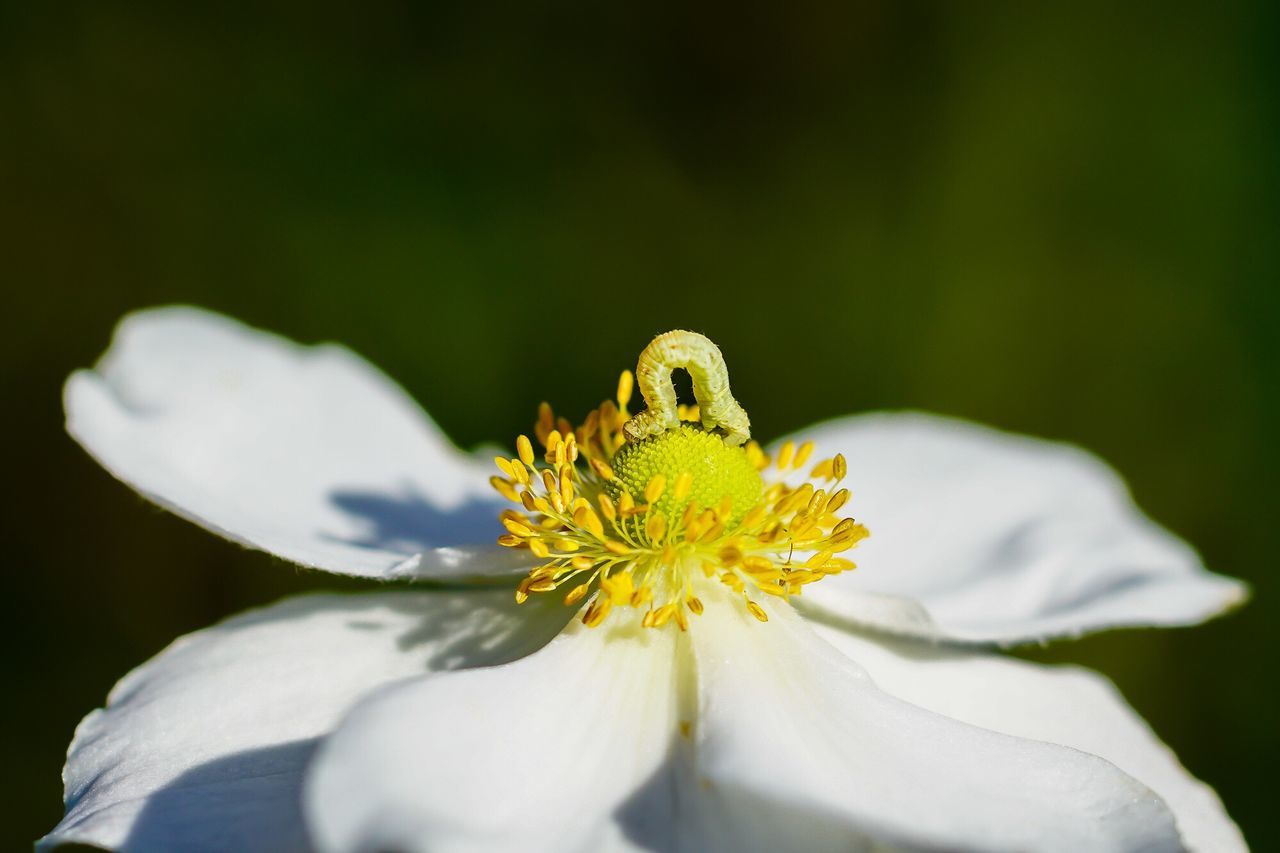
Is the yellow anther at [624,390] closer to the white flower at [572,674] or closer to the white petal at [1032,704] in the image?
the white flower at [572,674]

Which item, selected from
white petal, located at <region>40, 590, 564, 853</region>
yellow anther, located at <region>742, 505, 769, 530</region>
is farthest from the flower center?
white petal, located at <region>40, 590, 564, 853</region>

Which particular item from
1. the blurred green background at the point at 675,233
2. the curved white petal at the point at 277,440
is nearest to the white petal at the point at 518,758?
the curved white petal at the point at 277,440

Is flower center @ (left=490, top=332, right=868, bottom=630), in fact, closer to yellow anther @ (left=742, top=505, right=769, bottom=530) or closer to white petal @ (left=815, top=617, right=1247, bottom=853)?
yellow anther @ (left=742, top=505, right=769, bottom=530)

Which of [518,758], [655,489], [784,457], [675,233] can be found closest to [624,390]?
[784,457]

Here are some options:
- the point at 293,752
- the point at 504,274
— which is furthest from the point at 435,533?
the point at 504,274

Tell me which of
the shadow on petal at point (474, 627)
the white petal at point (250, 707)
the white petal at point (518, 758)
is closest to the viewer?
the white petal at point (518, 758)

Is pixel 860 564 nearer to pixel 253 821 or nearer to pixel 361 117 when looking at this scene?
pixel 253 821

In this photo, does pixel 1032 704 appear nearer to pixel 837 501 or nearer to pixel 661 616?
pixel 837 501
